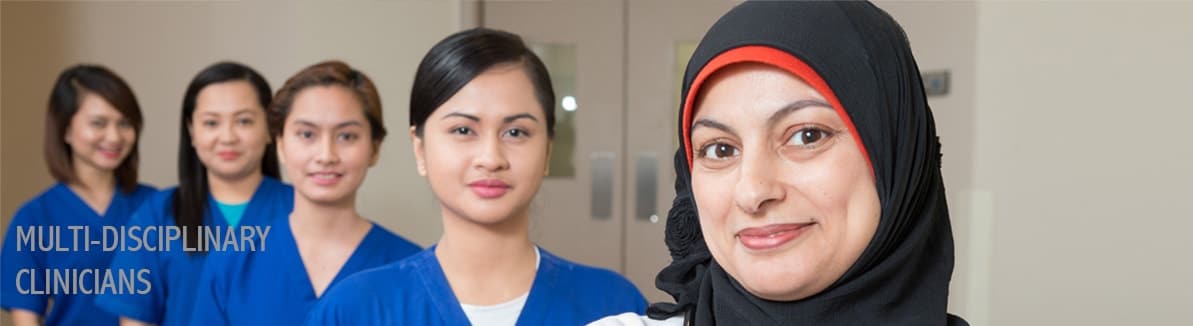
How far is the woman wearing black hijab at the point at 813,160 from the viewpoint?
76cm

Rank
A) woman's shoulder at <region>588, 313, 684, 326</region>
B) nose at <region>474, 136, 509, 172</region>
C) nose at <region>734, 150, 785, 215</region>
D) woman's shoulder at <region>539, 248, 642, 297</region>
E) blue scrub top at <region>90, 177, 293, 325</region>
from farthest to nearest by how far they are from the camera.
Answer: blue scrub top at <region>90, 177, 293, 325</region>
woman's shoulder at <region>539, 248, 642, 297</region>
nose at <region>474, 136, 509, 172</region>
woman's shoulder at <region>588, 313, 684, 326</region>
nose at <region>734, 150, 785, 215</region>

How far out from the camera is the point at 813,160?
76 cm

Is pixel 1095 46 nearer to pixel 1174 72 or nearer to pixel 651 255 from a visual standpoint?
pixel 1174 72

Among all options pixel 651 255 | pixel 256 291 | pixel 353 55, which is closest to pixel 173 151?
pixel 353 55

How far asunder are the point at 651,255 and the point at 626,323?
4.59ft

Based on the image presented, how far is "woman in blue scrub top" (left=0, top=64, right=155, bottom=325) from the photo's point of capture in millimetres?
2012

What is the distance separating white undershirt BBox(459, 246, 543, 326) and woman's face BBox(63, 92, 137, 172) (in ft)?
3.75

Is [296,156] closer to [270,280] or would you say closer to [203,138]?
[270,280]

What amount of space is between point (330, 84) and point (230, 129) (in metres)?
0.37

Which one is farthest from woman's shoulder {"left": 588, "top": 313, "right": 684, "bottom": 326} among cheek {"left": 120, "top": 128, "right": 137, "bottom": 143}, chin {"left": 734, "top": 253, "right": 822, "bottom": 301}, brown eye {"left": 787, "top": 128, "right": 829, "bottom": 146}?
cheek {"left": 120, "top": 128, "right": 137, "bottom": 143}

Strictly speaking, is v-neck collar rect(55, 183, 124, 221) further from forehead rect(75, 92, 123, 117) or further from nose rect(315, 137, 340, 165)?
nose rect(315, 137, 340, 165)

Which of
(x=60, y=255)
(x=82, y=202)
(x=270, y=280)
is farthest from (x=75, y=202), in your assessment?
(x=270, y=280)

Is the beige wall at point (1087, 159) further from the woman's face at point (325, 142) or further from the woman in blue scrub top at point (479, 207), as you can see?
the woman's face at point (325, 142)

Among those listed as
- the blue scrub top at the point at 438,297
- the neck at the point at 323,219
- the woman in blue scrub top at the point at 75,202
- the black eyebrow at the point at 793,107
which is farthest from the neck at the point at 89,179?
the black eyebrow at the point at 793,107
